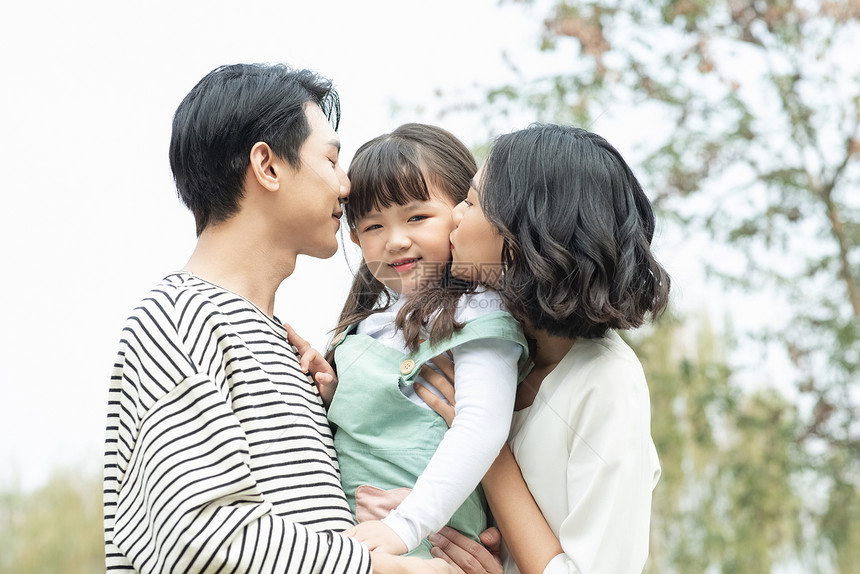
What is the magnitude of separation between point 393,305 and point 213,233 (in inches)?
17.5

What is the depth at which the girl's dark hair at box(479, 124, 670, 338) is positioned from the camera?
1553 mm

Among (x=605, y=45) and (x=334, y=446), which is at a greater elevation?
(x=334, y=446)

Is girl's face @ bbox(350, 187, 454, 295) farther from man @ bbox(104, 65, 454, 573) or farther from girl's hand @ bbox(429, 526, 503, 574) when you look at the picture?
girl's hand @ bbox(429, 526, 503, 574)

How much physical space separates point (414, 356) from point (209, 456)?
49 centimetres

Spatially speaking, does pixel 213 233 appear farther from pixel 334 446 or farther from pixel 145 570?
pixel 145 570

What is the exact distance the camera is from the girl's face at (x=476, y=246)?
1.68 meters

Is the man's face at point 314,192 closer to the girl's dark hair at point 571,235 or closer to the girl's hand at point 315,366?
the girl's hand at point 315,366

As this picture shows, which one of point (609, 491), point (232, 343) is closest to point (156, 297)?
point (232, 343)

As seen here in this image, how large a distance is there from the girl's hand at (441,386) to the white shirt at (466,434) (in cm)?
1

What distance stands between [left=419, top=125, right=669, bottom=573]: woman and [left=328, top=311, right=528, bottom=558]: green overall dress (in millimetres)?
50

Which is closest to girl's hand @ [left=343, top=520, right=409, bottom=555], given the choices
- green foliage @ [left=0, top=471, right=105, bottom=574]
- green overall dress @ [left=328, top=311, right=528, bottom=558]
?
green overall dress @ [left=328, top=311, right=528, bottom=558]

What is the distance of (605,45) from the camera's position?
4531 millimetres

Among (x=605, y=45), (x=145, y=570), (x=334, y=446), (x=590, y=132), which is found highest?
(x=590, y=132)

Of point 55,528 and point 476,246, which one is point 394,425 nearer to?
point 476,246
